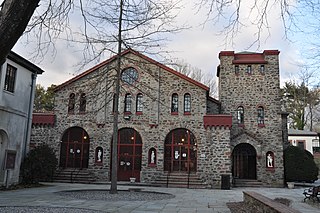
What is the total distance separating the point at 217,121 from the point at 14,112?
1205 centimetres

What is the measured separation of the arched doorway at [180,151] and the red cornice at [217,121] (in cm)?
140

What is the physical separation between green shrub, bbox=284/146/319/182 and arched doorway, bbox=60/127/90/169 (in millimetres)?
14146

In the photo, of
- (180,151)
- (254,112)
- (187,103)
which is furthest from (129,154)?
(254,112)

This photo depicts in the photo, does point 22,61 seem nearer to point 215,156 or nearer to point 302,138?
point 215,156

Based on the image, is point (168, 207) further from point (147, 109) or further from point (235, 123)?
point (235, 123)

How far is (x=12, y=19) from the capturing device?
3902mm

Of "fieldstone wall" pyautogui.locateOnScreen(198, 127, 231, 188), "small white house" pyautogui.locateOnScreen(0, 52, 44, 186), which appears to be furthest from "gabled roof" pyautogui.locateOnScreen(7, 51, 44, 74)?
"fieldstone wall" pyautogui.locateOnScreen(198, 127, 231, 188)

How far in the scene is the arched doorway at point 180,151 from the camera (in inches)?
808

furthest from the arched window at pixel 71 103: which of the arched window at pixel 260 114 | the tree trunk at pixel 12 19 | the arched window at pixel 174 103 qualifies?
the tree trunk at pixel 12 19

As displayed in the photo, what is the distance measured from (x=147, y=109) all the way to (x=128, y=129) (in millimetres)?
1950

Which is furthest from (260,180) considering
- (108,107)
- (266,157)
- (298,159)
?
(108,107)

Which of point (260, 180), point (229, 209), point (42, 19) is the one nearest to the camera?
point (42, 19)

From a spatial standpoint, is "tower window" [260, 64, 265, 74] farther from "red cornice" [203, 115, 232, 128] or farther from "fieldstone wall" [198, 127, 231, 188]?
"fieldstone wall" [198, 127, 231, 188]

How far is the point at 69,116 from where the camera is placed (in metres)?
22.2
